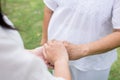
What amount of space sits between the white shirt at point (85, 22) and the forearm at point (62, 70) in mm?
543

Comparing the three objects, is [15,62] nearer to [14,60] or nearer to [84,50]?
[14,60]

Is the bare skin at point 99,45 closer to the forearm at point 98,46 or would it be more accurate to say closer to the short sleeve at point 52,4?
the forearm at point 98,46

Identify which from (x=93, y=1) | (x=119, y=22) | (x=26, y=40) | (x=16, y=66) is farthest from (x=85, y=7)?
(x=26, y=40)

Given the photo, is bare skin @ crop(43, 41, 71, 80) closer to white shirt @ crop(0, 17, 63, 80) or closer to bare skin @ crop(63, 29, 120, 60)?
bare skin @ crop(63, 29, 120, 60)

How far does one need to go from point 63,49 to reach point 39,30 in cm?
293

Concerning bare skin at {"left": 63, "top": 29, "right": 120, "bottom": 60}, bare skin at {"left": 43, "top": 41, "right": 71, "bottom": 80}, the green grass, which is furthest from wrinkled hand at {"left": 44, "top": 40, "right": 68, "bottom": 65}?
the green grass

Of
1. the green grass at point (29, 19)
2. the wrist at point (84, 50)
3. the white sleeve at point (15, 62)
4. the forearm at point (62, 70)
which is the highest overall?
the white sleeve at point (15, 62)

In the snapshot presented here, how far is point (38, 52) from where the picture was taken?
2004 millimetres

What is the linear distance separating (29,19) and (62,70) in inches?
136

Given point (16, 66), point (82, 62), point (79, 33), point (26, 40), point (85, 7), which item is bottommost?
point (26, 40)

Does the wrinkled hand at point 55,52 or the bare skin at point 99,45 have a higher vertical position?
the wrinkled hand at point 55,52

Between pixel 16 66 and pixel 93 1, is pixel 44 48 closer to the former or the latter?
pixel 93 1

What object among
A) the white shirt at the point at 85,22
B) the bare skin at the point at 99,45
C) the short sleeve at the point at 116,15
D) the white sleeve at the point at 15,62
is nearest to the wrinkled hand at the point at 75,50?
the bare skin at the point at 99,45

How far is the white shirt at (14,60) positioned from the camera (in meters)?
1.17
